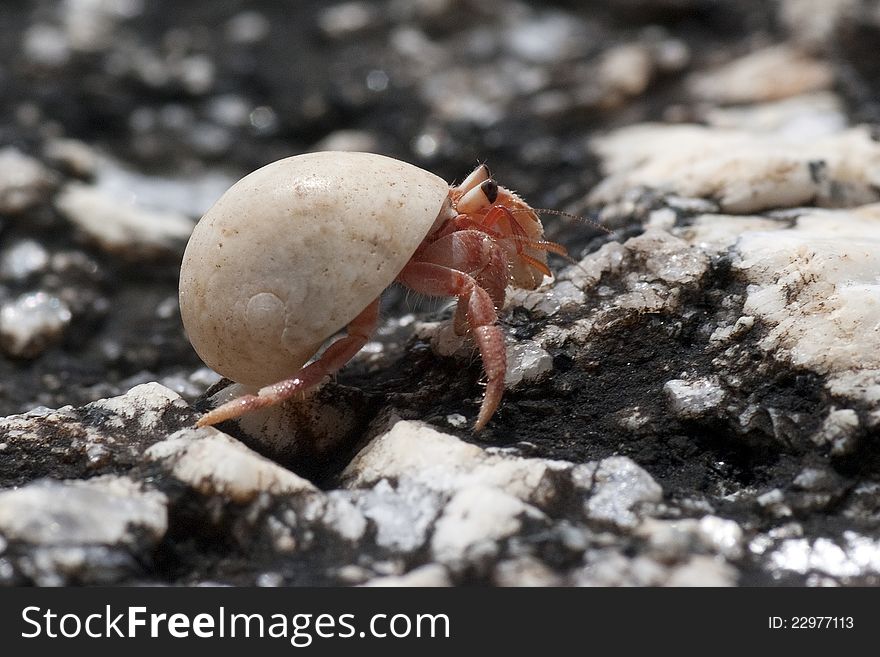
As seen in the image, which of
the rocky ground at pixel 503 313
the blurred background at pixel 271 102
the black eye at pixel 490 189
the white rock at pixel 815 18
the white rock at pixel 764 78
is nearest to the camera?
the rocky ground at pixel 503 313

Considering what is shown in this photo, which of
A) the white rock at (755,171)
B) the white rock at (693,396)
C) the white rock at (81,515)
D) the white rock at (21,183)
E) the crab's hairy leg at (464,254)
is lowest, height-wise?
the white rock at (81,515)

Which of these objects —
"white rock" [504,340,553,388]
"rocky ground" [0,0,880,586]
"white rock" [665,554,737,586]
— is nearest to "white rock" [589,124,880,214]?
"rocky ground" [0,0,880,586]

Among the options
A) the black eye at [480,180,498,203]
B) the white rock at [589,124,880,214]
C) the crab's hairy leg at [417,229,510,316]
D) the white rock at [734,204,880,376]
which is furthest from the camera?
the white rock at [589,124,880,214]

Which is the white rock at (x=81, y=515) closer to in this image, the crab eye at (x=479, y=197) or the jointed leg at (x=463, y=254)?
the jointed leg at (x=463, y=254)

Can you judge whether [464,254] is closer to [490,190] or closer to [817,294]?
[490,190]

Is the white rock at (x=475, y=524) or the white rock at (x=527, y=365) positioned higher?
the white rock at (x=527, y=365)

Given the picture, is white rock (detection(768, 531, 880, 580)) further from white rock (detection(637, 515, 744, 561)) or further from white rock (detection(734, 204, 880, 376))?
white rock (detection(734, 204, 880, 376))

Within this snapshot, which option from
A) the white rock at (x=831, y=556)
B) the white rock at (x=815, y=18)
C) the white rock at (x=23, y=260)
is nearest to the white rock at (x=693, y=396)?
the white rock at (x=831, y=556)
